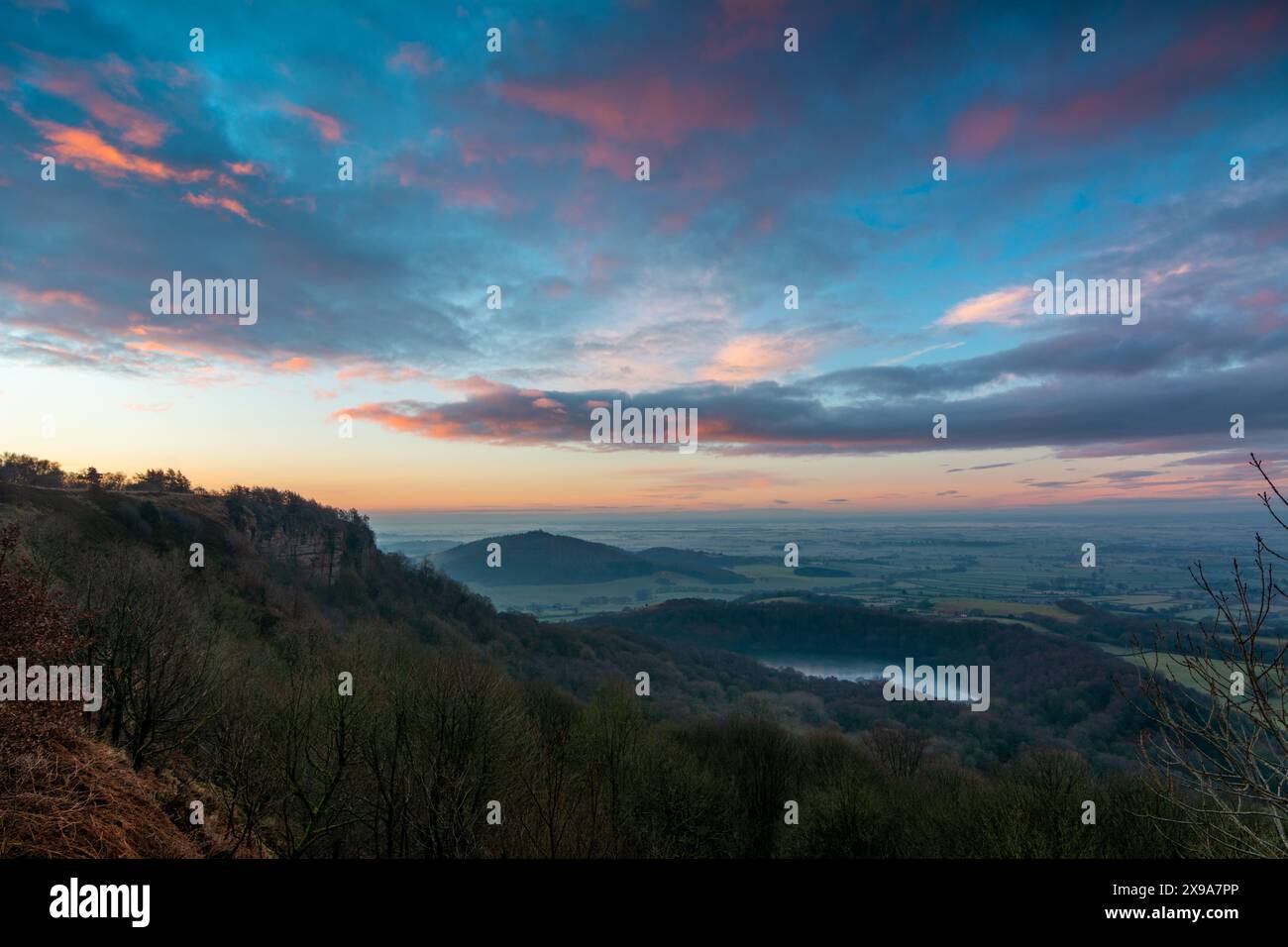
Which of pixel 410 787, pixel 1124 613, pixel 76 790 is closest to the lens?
pixel 76 790

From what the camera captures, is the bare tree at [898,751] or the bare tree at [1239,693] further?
the bare tree at [898,751]

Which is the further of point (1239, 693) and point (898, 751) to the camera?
point (898, 751)

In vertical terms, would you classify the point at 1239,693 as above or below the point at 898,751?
above

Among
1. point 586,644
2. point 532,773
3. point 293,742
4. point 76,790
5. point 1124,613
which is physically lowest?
point 586,644

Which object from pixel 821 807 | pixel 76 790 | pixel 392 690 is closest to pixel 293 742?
pixel 392 690

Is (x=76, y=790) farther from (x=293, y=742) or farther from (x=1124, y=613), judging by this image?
(x=1124, y=613)

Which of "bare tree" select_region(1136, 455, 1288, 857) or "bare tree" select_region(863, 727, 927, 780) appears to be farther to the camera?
"bare tree" select_region(863, 727, 927, 780)

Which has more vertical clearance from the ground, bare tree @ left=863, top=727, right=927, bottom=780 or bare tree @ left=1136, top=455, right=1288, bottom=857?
bare tree @ left=1136, top=455, right=1288, bottom=857

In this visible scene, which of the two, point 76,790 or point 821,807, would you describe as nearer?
point 76,790

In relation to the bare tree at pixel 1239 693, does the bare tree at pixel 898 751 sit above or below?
below

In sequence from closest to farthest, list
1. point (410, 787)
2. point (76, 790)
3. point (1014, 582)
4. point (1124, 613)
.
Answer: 1. point (76, 790)
2. point (410, 787)
3. point (1124, 613)
4. point (1014, 582)
